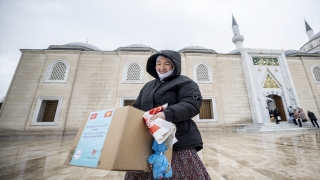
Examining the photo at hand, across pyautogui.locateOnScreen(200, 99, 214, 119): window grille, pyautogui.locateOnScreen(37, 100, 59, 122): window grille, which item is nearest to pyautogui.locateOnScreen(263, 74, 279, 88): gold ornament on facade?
pyautogui.locateOnScreen(200, 99, 214, 119): window grille

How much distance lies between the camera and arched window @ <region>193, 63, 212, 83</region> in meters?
11.1

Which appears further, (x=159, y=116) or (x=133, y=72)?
(x=133, y=72)

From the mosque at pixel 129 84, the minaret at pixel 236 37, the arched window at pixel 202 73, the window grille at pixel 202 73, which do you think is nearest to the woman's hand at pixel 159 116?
the mosque at pixel 129 84

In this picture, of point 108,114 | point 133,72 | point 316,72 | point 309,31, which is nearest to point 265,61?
point 316,72

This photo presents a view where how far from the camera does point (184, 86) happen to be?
1133 millimetres

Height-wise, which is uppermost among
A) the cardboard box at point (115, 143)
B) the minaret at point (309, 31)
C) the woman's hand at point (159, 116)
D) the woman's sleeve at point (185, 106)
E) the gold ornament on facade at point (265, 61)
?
the minaret at point (309, 31)

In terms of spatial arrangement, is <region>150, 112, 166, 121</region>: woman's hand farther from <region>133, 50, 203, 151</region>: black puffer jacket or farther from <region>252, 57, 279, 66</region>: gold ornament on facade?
<region>252, 57, 279, 66</region>: gold ornament on facade

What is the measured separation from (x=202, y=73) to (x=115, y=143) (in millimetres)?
11344

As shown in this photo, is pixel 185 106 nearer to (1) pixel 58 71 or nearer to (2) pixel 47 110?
(2) pixel 47 110

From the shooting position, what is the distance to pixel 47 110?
31.7 ft

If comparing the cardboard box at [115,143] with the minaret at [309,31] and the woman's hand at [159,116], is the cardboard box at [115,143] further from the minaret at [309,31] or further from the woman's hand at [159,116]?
the minaret at [309,31]

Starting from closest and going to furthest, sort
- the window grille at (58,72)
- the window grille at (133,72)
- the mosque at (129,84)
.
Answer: the mosque at (129,84) < the window grille at (58,72) < the window grille at (133,72)

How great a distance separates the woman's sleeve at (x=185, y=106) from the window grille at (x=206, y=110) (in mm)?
9666

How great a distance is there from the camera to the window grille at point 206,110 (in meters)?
10.3
